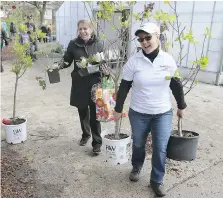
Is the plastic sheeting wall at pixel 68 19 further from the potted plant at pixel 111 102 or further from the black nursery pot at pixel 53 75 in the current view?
the potted plant at pixel 111 102

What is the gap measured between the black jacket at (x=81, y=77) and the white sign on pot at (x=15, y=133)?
0.90 meters

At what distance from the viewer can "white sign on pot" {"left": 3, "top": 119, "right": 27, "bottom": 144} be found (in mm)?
3673

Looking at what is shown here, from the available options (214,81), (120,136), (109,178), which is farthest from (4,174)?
(214,81)

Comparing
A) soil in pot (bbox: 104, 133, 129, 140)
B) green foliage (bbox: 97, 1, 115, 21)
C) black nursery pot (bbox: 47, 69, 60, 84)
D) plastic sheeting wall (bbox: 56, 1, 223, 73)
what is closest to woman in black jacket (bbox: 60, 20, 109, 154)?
black nursery pot (bbox: 47, 69, 60, 84)

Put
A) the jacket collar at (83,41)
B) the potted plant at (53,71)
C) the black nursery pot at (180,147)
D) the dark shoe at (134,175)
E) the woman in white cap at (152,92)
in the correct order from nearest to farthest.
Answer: the woman in white cap at (152,92) < the black nursery pot at (180,147) < the dark shoe at (134,175) < the jacket collar at (83,41) < the potted plant at (53,71)

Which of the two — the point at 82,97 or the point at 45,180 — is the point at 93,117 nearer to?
the point at 82,97

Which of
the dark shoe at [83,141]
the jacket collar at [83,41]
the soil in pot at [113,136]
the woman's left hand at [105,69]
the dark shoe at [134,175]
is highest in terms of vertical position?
the jacket collar at [83,41]

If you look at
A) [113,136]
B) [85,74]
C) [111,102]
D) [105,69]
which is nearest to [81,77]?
[85,74]

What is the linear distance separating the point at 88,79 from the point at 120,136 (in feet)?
2.56

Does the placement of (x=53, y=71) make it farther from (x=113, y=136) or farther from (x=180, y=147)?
(x=180, y=147)

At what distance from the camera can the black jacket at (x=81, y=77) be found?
3.25 meters

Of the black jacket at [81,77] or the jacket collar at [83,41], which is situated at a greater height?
the jacket collar at [83,41]

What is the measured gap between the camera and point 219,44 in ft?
23.4

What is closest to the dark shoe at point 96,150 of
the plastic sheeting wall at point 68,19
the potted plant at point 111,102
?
A: the potted plant at point 111,102
